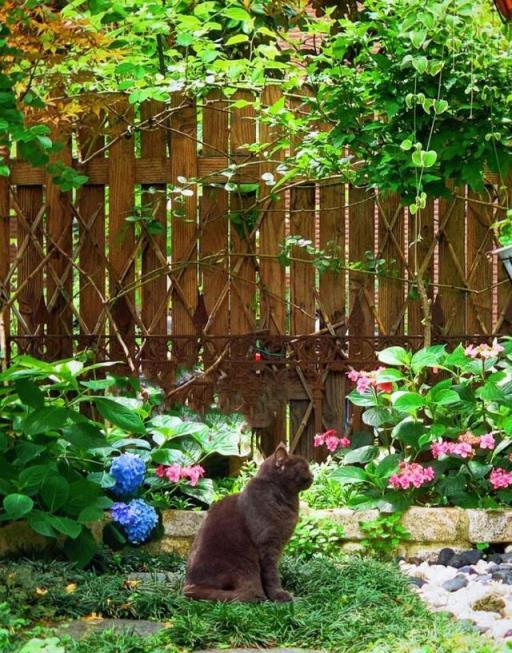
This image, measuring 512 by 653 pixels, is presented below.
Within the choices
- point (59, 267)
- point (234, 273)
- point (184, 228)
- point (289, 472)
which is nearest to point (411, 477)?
point (289, 472)

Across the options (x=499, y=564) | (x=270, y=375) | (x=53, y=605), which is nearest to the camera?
(x=53, y=605)

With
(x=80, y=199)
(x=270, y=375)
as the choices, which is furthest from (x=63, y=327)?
(x=270, y=375)

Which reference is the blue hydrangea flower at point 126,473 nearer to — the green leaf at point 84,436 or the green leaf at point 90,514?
the green leaf at point 84,436

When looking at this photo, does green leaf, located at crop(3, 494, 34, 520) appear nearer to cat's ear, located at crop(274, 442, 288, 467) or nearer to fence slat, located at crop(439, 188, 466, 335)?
cat's ear, located at crop(274, 442, 288, 467)

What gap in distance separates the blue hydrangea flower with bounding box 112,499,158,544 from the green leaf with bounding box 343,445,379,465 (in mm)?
1287

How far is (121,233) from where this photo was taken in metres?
6.56

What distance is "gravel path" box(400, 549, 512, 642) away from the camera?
4230mm

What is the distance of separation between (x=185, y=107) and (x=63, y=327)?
5.45 feet

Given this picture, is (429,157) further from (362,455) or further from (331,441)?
(331,441)

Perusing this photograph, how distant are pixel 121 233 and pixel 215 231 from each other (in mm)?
617

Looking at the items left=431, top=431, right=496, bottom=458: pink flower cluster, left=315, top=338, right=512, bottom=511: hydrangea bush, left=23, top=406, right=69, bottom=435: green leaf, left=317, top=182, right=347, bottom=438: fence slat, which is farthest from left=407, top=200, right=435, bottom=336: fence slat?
left=23, top=406, right=69, bottom=435: green leaf

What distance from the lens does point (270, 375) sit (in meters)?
6.44

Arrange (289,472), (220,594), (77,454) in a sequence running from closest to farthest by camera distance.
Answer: (220,594)
(289,472)
(77,454)

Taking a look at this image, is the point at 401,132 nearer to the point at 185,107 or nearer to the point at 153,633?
the point at 185,107
